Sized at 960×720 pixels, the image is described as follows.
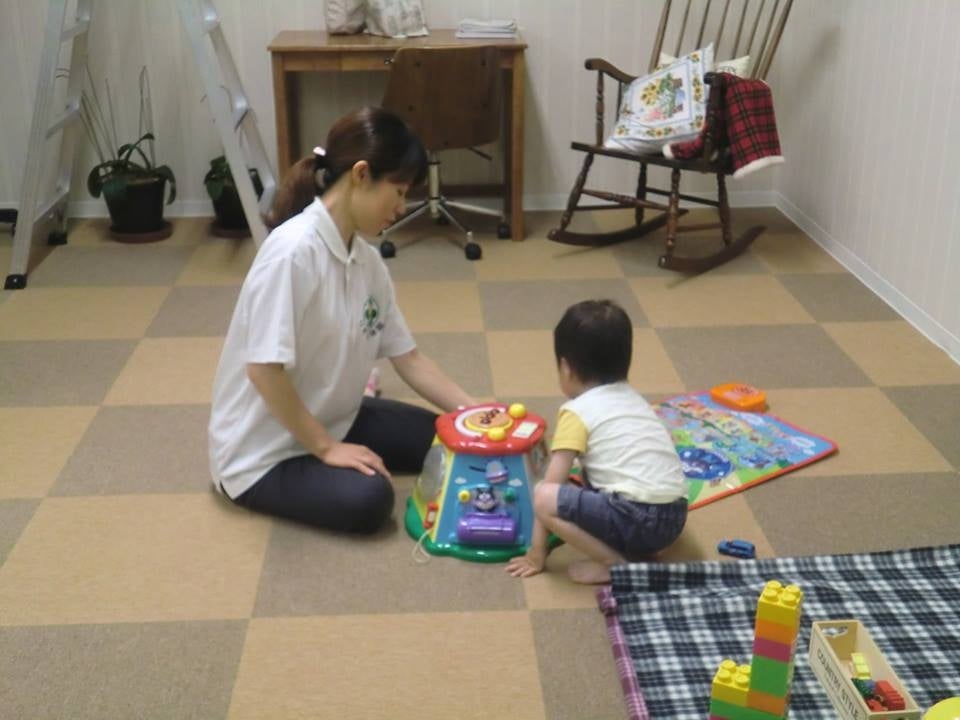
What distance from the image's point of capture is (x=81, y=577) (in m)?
2.05

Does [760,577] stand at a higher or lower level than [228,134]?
lower

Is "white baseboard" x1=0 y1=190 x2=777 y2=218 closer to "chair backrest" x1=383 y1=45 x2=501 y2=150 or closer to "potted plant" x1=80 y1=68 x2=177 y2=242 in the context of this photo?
"potted plant" x1=80 y1=68 x2=177 y2=242

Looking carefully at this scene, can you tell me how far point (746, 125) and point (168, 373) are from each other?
78.7 inches

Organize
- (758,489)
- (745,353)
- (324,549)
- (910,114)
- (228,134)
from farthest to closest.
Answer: (228,134) < (910,114) < (745,353) < (758,489) < (324,549)

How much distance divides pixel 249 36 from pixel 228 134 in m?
0.79

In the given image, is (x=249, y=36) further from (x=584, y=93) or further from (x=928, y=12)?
(x=928, y=12)

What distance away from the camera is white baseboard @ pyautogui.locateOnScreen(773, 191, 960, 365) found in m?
3.09

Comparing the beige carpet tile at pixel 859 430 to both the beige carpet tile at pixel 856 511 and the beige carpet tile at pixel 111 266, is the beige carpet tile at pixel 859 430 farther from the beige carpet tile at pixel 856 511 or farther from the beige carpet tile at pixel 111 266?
the beige carpet tile at pixel 111 266

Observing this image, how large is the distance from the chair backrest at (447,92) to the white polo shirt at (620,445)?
1890 millimetres

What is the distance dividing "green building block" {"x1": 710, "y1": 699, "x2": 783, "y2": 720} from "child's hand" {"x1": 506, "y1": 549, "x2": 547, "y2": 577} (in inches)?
20.1

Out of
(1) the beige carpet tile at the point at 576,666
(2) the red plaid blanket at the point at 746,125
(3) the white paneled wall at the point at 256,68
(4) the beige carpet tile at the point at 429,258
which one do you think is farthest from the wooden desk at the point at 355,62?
(1) the beige carpet tile at the point at 576,666

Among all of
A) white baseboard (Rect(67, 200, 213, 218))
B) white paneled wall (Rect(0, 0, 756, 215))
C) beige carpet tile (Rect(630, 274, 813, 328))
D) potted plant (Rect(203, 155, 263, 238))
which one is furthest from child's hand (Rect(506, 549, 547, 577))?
white baseboard (Rect(67, 200, 213, 218))

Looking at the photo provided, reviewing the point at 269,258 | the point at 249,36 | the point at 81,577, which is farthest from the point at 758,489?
the point at 249,36

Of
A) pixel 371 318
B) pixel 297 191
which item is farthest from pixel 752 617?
pixel 297 191
